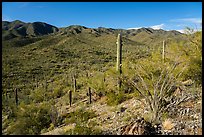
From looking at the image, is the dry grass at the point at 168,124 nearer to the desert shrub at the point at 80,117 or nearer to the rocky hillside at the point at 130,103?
the rocky hillside at the point at 130,103

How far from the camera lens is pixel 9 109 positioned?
11438 mm

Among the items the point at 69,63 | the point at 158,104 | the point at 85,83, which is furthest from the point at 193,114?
the point at 69,63

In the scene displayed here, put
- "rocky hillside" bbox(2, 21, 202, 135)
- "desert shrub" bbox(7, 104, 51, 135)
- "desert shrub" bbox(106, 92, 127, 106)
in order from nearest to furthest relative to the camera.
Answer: "rocky hillside" bbox(2, 21, 202, 135) < "desert shrub" bbox(7, 104, 51, 135) < "desert shrub" bbox(106, 92, 127, 106)

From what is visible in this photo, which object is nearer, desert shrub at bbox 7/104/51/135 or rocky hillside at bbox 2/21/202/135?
rocky hillside at bbox 2/21/202/135

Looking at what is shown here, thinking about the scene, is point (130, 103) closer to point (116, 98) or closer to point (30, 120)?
point (116, 98)

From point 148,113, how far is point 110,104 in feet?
9.33

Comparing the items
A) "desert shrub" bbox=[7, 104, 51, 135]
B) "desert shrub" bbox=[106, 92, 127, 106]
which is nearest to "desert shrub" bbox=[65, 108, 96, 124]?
"desert shrub" bbox=[7, 104, 51, 135]

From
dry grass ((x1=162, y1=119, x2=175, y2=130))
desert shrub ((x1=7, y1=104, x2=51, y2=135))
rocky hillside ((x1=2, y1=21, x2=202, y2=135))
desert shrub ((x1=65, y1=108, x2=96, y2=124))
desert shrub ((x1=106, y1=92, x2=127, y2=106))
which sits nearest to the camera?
dry grass ((x1=162, y1=119, x2=175, y2=130))

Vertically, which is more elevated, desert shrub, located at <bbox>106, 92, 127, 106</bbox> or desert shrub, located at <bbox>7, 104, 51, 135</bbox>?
desert shrub, located at <bbox>106, 92, 127, 106</bbox>

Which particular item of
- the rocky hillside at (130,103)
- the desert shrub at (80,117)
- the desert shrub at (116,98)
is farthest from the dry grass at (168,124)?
the desert shrub at (116,98)

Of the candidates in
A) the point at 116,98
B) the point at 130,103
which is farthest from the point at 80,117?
the point at 116,98

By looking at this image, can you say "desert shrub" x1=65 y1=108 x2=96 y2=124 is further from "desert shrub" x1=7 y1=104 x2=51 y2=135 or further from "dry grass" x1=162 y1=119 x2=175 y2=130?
"dry grass" x1=162 y1=119 x2=175 y2=130

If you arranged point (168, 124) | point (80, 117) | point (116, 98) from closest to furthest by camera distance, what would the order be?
point (168, 124), point (80, 117), point (116, 98)

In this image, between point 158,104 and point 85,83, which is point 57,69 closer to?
point 85,83
